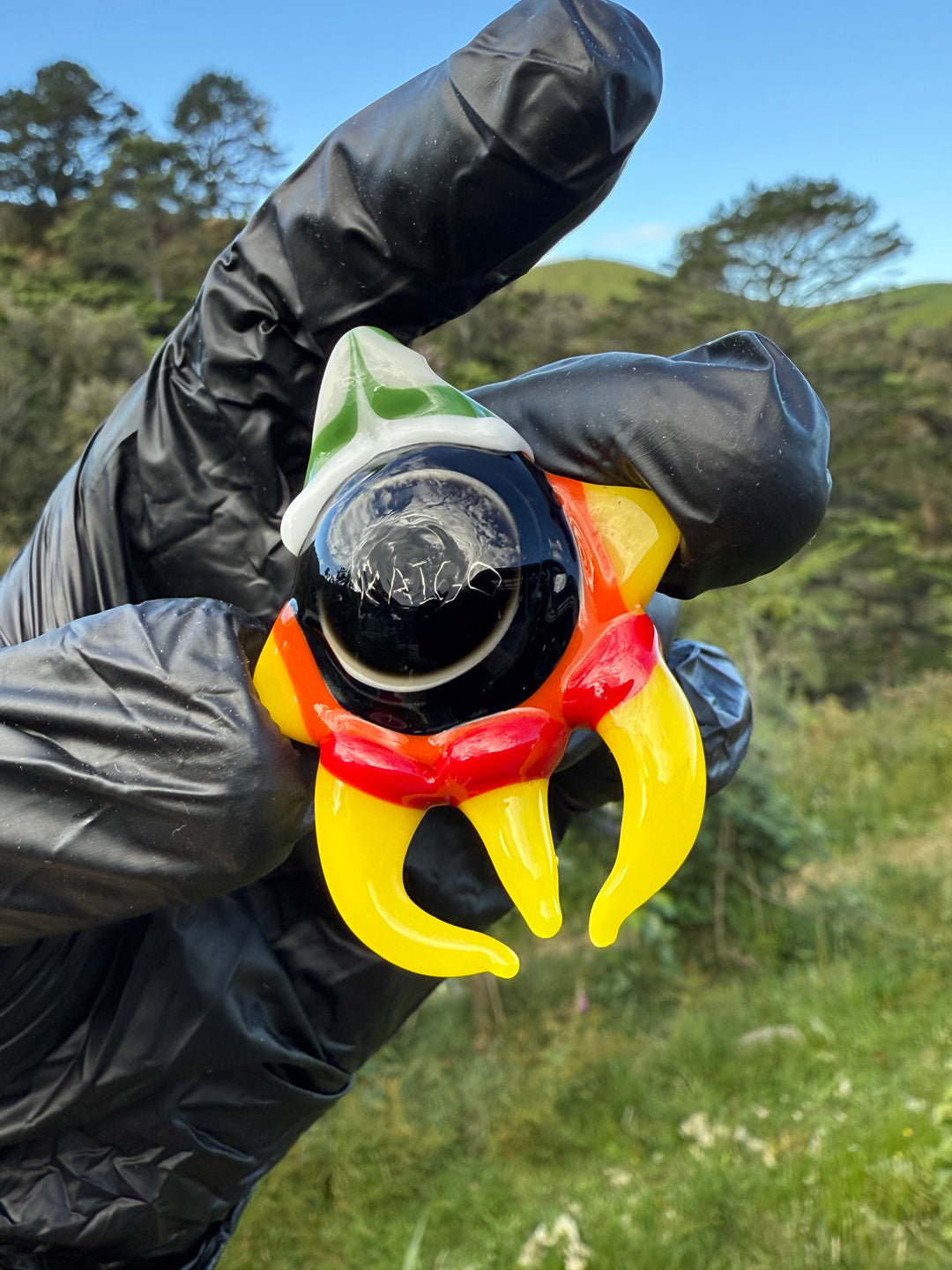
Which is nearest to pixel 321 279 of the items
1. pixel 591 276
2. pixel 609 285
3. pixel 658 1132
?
pixel 658 1132

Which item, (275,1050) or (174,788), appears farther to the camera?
(275,1050)

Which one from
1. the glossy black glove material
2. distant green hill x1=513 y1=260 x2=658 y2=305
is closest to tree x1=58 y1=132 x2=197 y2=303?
distant green hill x1=513 y1=260 x2=658 y2=305

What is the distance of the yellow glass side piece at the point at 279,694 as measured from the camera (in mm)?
679

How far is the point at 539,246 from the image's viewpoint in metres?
0.85

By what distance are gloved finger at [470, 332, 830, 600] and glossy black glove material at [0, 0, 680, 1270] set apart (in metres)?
0.17

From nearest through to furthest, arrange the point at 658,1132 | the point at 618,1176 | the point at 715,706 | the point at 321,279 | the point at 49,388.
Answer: the point at 321,279, the point at 715,706, the point at 618,1176, the point at 658,1132, the point at 49,388

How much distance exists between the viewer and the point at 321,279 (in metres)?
0.85

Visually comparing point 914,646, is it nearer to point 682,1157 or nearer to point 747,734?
point 682,1157

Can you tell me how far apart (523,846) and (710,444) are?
29 cm

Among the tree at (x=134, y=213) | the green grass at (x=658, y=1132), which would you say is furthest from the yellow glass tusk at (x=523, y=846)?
the tree at (x=134, y=213)

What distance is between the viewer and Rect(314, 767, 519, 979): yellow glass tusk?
643 mm

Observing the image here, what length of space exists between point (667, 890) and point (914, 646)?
10.7 metres

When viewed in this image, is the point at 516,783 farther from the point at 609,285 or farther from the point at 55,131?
the point at 609,285

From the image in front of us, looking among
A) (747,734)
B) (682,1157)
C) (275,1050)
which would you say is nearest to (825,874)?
(682,1157)
